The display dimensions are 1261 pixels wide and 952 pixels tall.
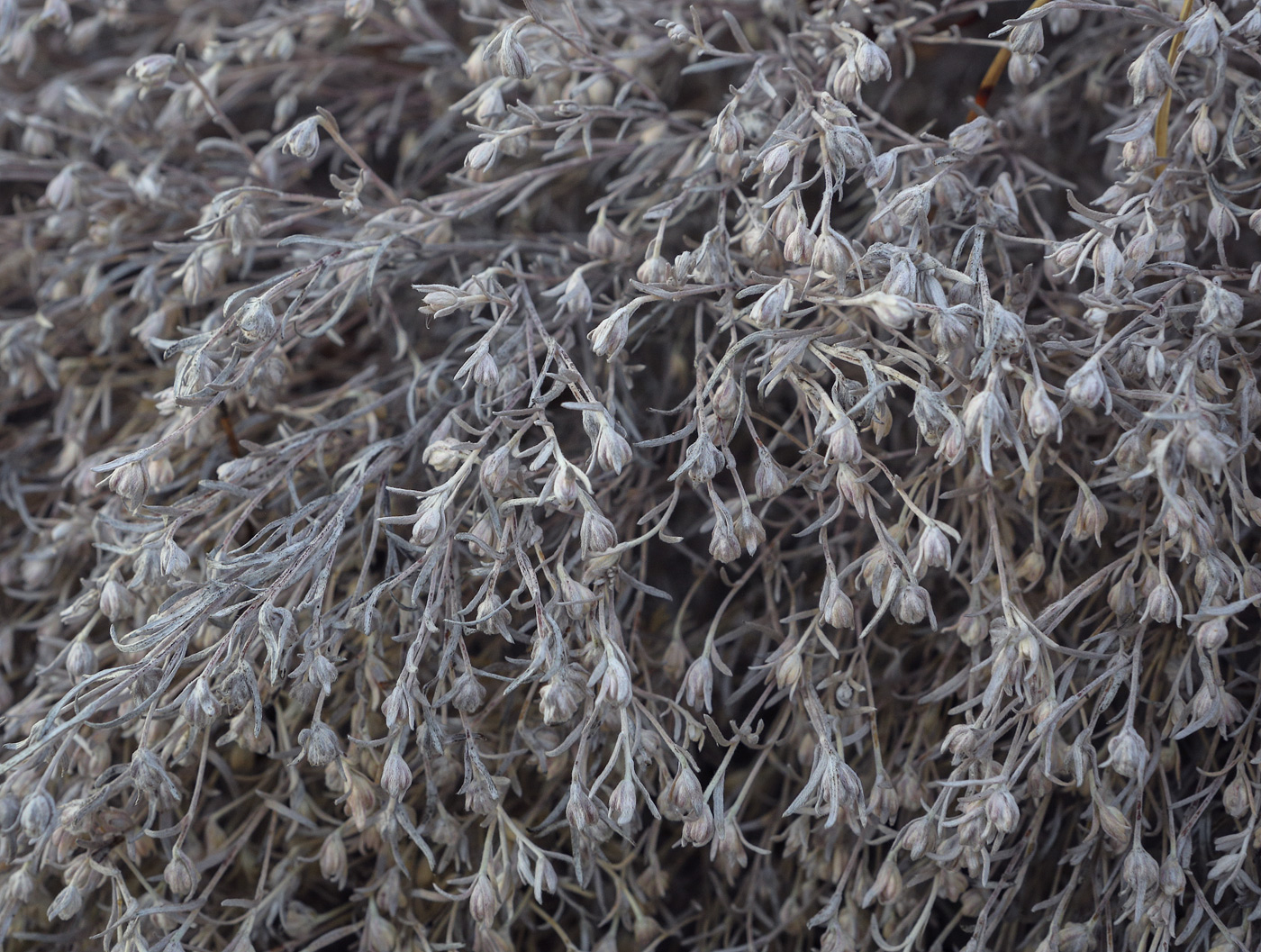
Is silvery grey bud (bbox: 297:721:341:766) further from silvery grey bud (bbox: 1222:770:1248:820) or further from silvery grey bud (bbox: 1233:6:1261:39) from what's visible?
silvery grey bud (bbox: 1233:6:1261:39)

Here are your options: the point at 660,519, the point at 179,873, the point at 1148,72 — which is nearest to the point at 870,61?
the point at 1148,72

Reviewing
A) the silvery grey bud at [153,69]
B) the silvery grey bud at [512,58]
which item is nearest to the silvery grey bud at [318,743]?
the silvery grey bud at [512,58]

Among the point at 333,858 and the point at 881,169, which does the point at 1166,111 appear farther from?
the point at 333,858

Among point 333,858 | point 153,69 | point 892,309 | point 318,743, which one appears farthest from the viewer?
point 153,69

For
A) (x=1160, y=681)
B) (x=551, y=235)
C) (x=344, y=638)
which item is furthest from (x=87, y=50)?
(x=1160, y=681)

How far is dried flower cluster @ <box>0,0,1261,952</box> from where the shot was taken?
942 mm

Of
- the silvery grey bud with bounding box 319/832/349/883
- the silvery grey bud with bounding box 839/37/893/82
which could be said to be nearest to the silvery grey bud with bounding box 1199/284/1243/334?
the silvery grey bud with bounding box 839/37/893/82

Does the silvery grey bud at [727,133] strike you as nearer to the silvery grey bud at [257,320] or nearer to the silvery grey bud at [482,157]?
the silvery grey bud at [482,157]

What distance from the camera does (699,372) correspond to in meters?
1.01

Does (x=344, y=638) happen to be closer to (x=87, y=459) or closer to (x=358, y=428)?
(x=358, y=428)

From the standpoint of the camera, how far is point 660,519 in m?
1.19

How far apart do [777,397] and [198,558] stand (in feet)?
2.48

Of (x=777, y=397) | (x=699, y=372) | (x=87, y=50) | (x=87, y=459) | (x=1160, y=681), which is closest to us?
(x=699, y=372)

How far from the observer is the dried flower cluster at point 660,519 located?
942mm
